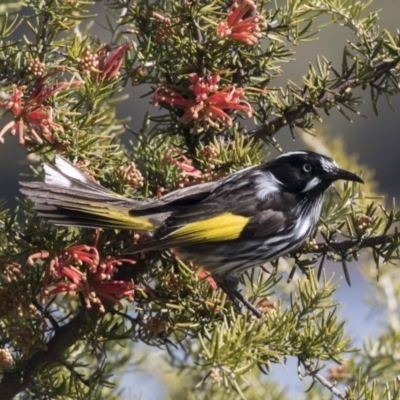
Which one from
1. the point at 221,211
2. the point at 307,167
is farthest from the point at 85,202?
the point at 307,167

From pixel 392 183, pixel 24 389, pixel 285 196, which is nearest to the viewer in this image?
pixel 24 389

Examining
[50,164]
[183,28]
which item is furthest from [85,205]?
[183,28]

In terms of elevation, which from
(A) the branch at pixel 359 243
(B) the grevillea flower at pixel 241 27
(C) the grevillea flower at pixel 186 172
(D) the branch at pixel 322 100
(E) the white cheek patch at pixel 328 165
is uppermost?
(B) the grevillea flower at pixel 241 27

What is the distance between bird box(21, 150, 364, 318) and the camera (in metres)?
1.46

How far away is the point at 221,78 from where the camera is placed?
1.45m

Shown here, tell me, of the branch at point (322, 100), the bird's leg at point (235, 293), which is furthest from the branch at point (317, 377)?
the branch at point (322, 100)

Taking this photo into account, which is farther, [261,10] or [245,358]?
[261,10]

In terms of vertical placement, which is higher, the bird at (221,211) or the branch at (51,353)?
the bird at (221,211)

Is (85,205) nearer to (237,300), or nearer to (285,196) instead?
(237,300)

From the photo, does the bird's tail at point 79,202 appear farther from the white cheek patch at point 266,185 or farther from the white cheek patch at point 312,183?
the white cheek patch at point 312,183

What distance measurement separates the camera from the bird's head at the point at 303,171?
1849 millimetres

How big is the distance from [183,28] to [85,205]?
36 cm

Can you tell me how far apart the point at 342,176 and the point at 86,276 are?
24.5 inches

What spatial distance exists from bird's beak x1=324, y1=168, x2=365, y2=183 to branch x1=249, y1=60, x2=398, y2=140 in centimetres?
17
